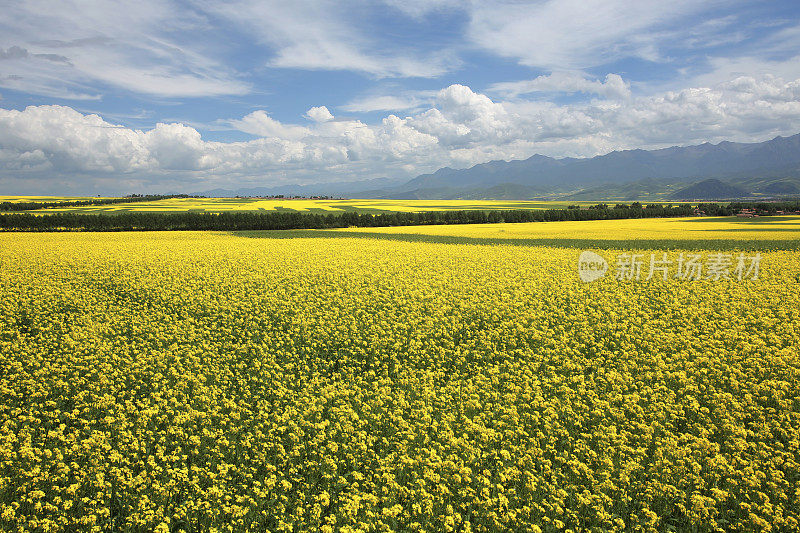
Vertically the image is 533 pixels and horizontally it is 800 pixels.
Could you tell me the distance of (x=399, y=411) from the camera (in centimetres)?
935

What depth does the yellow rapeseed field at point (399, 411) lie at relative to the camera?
6.99 m

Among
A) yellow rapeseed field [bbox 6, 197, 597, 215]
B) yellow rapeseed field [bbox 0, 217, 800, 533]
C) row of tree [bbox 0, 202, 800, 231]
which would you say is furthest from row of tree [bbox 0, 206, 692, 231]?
yellow rapeseed field [bbox 0, 217, 800, 533]

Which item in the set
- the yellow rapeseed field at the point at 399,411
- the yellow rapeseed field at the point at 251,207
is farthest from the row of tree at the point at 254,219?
the yellow rapeseed field at the point at 399,411

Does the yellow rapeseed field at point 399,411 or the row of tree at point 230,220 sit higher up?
the row of tree at point 230,220

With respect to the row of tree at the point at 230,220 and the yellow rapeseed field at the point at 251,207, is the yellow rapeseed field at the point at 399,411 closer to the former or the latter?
the row of tree at the point at 230,220

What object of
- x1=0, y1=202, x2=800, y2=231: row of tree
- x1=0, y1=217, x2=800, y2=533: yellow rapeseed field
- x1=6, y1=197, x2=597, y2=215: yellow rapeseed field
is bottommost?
x1=0, y1=217, x2=800, y2=533: yellow rapeseed field

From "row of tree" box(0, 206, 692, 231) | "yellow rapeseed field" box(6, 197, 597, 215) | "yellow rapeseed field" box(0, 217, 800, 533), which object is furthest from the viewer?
"yellow rapeseed field" box(6, 197, 597, 215)

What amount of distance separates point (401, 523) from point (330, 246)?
113 ft

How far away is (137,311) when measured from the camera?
17500mm

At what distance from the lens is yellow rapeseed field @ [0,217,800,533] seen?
699cm

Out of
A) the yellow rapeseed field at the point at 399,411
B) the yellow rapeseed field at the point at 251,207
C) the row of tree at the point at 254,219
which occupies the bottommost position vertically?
the yellow rapeseed field at the point at 399,411

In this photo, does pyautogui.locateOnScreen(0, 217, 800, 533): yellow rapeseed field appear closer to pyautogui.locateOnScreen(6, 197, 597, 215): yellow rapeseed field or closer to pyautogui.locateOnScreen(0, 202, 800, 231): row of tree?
pyautogui.locateOnScreen(0, 202, 800, 231): row of tree

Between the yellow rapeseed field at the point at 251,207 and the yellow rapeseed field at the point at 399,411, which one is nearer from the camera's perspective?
the yellow rapeseed field at the point at 399,411

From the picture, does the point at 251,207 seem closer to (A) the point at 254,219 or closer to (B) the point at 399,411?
(A) the point at 254,219
